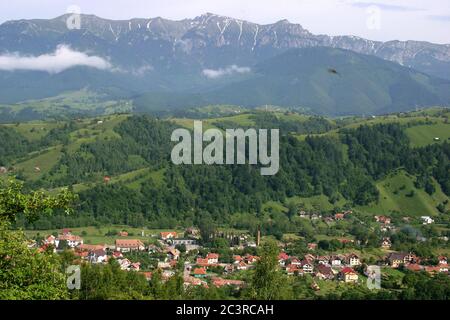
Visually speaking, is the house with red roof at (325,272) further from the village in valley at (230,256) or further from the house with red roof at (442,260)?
the house with red roof at (442,260)

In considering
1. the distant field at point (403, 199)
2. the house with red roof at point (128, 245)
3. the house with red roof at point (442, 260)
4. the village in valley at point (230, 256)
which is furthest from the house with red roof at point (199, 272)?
the distant field at point (403, 199)

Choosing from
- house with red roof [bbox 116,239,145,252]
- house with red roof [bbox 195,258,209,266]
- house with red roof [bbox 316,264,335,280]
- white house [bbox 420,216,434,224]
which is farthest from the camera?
white house [bbox 420,216,434,224]

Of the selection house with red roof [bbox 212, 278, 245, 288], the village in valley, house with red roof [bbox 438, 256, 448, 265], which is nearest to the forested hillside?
the village in valley

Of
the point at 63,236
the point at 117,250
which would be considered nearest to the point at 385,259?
the point at 117,250

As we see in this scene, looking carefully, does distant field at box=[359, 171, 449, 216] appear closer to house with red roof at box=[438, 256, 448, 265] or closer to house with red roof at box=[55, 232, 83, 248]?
house with red roof at box=[438, 256, 448, 265]
